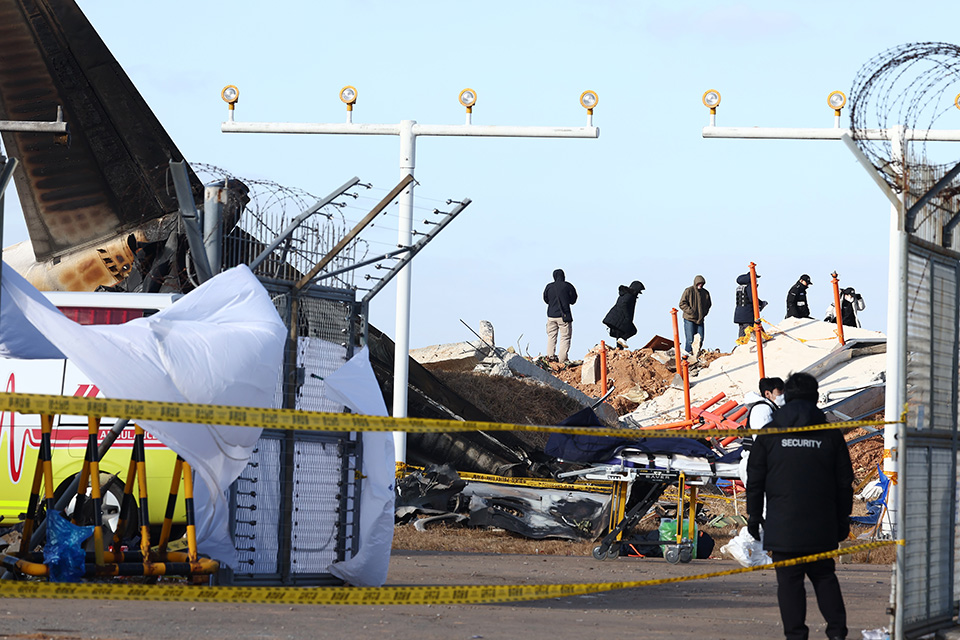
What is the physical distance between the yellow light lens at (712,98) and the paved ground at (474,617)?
8.14 metres

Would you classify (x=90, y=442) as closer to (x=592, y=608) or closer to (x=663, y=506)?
(x=592, y=608)

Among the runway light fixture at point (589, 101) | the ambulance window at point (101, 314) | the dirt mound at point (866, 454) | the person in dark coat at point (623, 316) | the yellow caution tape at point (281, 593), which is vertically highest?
the runway light fixture at point (589, 101)

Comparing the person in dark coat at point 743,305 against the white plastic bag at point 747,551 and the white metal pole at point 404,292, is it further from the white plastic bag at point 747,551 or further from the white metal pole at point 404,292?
the white plastic bag at point 747,551

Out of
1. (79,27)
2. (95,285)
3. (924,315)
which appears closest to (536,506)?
(95,285)

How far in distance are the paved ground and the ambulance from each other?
6.91 ft

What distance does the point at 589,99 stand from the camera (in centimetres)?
1742

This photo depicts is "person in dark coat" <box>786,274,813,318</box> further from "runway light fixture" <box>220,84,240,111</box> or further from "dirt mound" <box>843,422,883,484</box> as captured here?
"runway light fixture" <box>220,84,240,111</box>

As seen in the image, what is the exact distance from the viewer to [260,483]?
9531mm

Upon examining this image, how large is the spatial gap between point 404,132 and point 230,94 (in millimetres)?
2680

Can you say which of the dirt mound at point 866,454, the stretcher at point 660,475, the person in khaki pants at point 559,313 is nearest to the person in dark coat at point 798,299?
the person in khaki pants at point 559,313

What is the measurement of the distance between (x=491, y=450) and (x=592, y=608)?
Result: 382 inches

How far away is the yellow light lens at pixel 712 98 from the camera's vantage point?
17.7 metres

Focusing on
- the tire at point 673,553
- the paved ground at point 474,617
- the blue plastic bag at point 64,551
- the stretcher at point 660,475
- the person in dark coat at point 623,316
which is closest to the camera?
the paved ground at point 474,617

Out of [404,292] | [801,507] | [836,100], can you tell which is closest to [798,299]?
[836,100]
